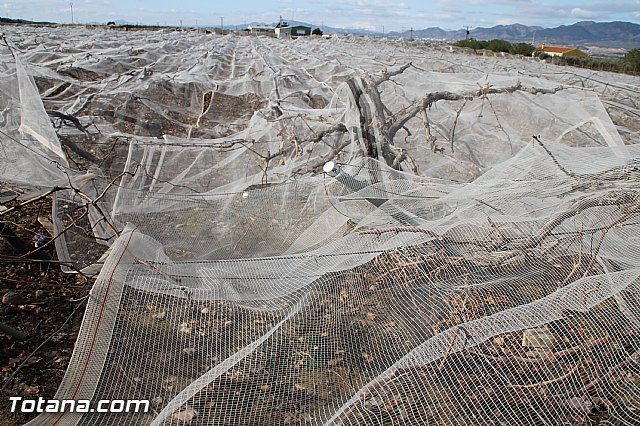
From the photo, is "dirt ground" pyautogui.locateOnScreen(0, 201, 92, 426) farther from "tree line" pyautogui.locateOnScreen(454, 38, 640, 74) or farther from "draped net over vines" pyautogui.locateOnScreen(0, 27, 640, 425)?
"tree line" pyautogui.locateOnScreen(454, 38, 640, 74)

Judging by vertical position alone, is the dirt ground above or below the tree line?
above

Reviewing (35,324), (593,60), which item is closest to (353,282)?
(35,324)

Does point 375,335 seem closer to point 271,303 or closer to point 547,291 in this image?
point 271,303

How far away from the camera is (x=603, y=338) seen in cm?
160

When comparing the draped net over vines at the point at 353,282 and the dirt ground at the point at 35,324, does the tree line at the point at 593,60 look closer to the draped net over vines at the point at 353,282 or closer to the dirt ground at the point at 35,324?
the draped net over vines at the point at 353,282

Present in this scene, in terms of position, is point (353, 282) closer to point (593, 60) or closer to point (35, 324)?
point (35, 324)

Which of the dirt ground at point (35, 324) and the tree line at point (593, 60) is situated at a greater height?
the dirt ground at point (35, 324)

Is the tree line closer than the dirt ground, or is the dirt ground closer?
the dirt ground

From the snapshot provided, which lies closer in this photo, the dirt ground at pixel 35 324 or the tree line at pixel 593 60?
the dirt ground at pixel 35 324

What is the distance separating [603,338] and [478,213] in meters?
0.80

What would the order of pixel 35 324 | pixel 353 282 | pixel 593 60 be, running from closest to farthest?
1. pixel 353 282
2. pixel 35 324
3. pixel 593 60

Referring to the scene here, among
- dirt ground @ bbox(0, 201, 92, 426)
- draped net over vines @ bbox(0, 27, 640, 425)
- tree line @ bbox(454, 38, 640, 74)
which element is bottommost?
tree line @ bbox(454, 38, 640, 74)

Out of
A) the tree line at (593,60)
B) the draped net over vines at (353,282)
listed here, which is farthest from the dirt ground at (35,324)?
the tree line at (593,60)

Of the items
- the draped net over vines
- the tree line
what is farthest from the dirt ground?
the tree line
